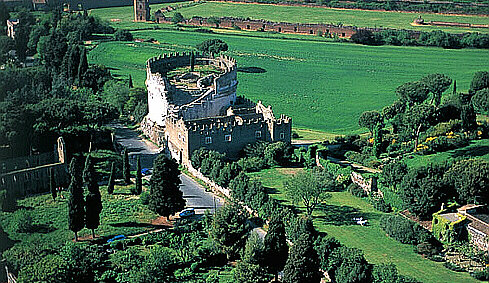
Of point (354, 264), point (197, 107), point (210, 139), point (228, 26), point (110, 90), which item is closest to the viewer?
point (354, 264)

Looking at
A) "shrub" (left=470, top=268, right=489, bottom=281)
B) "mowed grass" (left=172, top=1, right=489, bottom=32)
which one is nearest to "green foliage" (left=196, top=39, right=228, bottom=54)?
"mowed grass" (left=172, top=1, right=489, bottom=32)

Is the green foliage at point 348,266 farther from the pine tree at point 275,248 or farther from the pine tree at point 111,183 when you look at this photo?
the pine tree at point 111,183

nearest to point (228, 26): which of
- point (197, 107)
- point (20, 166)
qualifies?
point (197, 107)

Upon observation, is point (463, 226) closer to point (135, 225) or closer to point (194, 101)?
point (135, 225)

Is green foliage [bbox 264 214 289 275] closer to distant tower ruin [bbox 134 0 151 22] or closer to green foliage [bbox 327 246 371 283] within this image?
green foliage [bbox 327 246 371 283]

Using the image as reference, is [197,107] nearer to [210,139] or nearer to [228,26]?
[210,139]

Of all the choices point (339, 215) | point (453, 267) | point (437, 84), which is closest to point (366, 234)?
point (339, 215)
